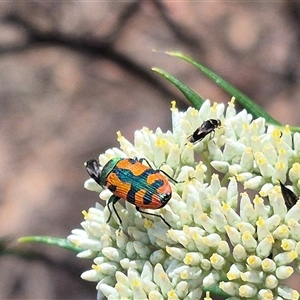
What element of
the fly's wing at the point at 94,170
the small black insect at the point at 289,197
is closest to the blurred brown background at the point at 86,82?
the fly's wing at the point at 94,170

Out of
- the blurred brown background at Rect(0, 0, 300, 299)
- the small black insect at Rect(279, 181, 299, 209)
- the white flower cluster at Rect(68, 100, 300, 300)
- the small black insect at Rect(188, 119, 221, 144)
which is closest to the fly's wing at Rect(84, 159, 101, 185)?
the white flower cluster at Rect(68, 100, 300, 300)

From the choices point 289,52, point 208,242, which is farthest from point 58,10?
point 208,242

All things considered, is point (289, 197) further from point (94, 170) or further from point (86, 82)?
point (86, 82)

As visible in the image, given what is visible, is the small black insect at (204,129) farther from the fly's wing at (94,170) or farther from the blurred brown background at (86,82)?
the blurred brown background at (86,82)

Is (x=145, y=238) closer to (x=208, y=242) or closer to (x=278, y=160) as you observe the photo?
(x=208, y=242)

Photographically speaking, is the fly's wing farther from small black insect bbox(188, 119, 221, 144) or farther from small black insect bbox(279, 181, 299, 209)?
small black insect bbox(279, 181, 299, 209)

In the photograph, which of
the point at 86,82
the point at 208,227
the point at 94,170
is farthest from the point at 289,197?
the point at 86,82
